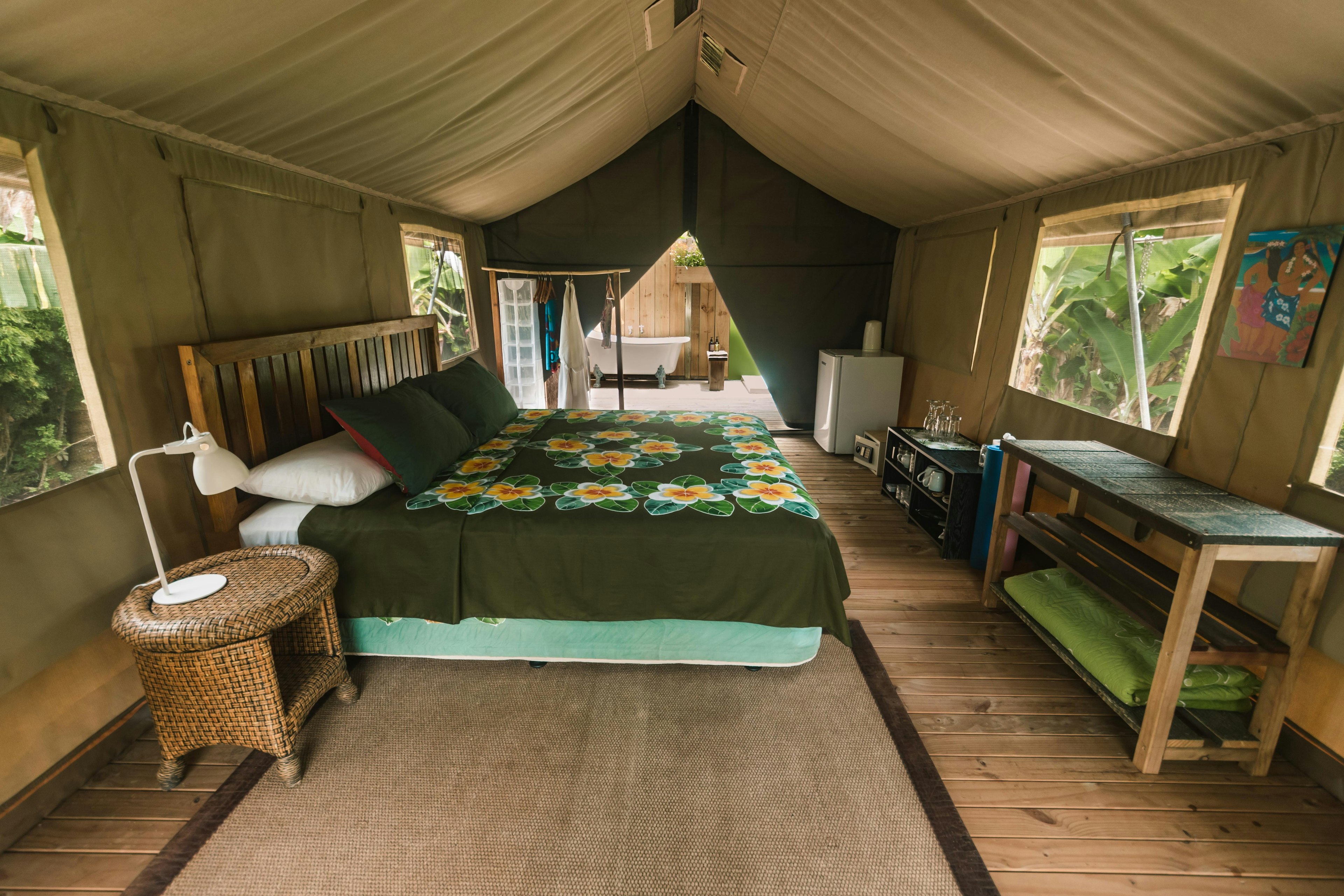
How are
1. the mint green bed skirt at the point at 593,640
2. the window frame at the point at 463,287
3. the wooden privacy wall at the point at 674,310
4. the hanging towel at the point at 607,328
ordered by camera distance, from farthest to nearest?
the wooden privacy wall at the point at 674,310, the hanging towel at the point at 607,328, the window frame at the point at 463,287, the mint green bed skirt at the point at 593,640

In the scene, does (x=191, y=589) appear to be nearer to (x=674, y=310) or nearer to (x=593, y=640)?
(x=593, y=640)

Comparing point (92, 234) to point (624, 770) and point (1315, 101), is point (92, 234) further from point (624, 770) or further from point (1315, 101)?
point (1315, 101)

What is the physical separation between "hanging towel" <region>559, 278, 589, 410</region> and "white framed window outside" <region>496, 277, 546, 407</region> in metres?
0.19

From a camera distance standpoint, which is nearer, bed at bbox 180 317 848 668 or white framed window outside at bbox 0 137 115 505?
white framed window outside at bbox 0 137 115 505

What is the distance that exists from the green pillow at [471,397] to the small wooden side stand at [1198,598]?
2644 millimetres

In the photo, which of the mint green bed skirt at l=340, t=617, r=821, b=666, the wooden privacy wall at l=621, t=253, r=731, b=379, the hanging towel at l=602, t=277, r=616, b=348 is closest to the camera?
the mint green bed skirt at l=340, t=617, r=821, b=666

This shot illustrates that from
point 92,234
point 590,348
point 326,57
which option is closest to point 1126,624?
point 326,57

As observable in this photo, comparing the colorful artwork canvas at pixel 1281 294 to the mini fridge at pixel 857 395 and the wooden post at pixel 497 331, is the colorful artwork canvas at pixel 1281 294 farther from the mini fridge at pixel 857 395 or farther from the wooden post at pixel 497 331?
the wooden post at pixel 497 331

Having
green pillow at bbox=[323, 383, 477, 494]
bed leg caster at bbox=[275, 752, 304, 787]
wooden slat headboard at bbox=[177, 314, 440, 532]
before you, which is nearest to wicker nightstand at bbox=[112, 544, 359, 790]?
bed leg caster at bbox=[275, 752, 304, 787]

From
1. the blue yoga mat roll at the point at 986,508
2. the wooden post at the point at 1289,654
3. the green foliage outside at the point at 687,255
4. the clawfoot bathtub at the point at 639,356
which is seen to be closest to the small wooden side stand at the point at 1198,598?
the wooden post at the point at 1289,654

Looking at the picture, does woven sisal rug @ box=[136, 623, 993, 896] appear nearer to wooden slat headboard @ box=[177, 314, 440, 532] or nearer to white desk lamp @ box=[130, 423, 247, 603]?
white desk lamp @ box=[130, 423, 247, 603]

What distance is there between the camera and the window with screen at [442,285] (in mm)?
4051

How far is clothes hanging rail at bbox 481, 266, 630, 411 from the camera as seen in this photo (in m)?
4.85

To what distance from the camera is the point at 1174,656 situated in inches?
71.1
